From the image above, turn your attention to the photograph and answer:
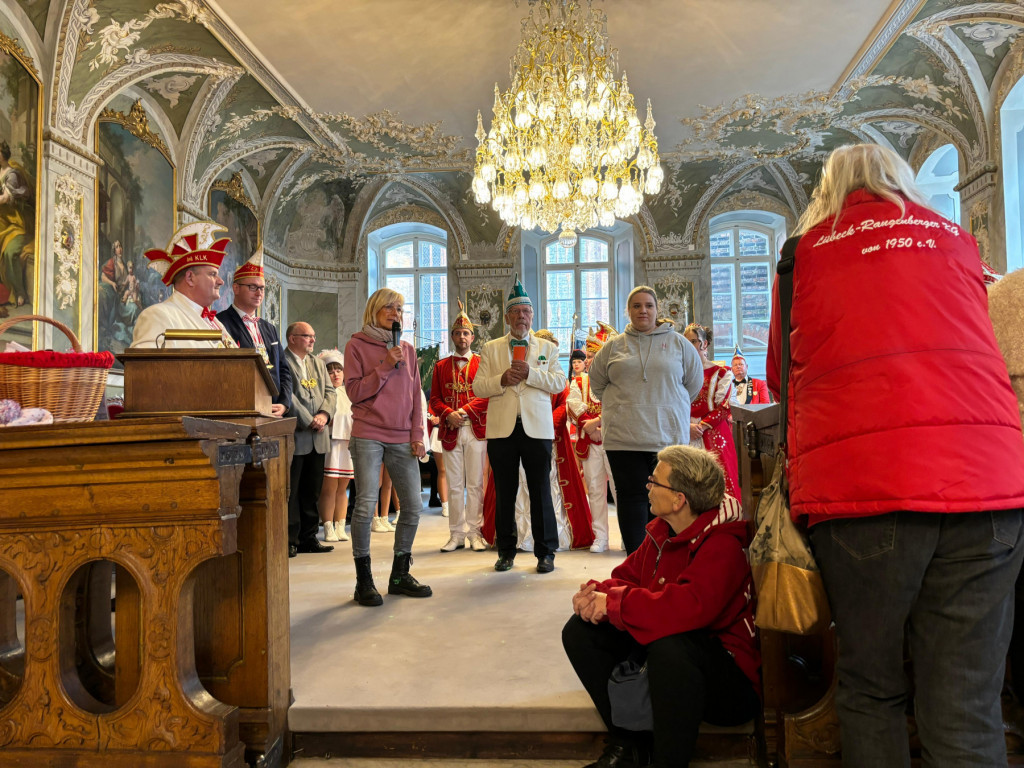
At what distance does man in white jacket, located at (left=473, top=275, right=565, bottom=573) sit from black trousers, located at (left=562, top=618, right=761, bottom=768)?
216cm

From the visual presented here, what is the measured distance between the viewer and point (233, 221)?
40.1ft

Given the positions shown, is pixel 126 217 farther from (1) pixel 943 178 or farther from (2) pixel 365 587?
(1) pixel 943 178

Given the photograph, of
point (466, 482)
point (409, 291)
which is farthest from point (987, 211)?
point (409, 291)

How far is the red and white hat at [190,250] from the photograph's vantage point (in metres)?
2.96

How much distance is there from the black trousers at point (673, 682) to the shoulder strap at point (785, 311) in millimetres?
643

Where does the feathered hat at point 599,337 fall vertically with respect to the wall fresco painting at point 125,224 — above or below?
below

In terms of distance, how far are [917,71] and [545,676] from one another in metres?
10.5

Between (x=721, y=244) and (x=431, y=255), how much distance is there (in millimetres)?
5690

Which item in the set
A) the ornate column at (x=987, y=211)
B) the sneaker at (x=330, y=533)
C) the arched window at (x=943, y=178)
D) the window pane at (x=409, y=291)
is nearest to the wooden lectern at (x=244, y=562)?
the sneaker at (x=330, y=533)

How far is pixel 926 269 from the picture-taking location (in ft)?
5.28

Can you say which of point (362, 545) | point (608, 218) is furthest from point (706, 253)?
point (362, 545)

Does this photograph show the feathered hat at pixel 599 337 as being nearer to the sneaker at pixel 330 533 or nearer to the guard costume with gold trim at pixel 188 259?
the sneaker at pixel 330 533

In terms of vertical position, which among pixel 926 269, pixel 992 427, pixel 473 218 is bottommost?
pixel 992 427

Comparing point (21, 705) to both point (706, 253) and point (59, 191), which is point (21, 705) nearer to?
point (59, 191)
